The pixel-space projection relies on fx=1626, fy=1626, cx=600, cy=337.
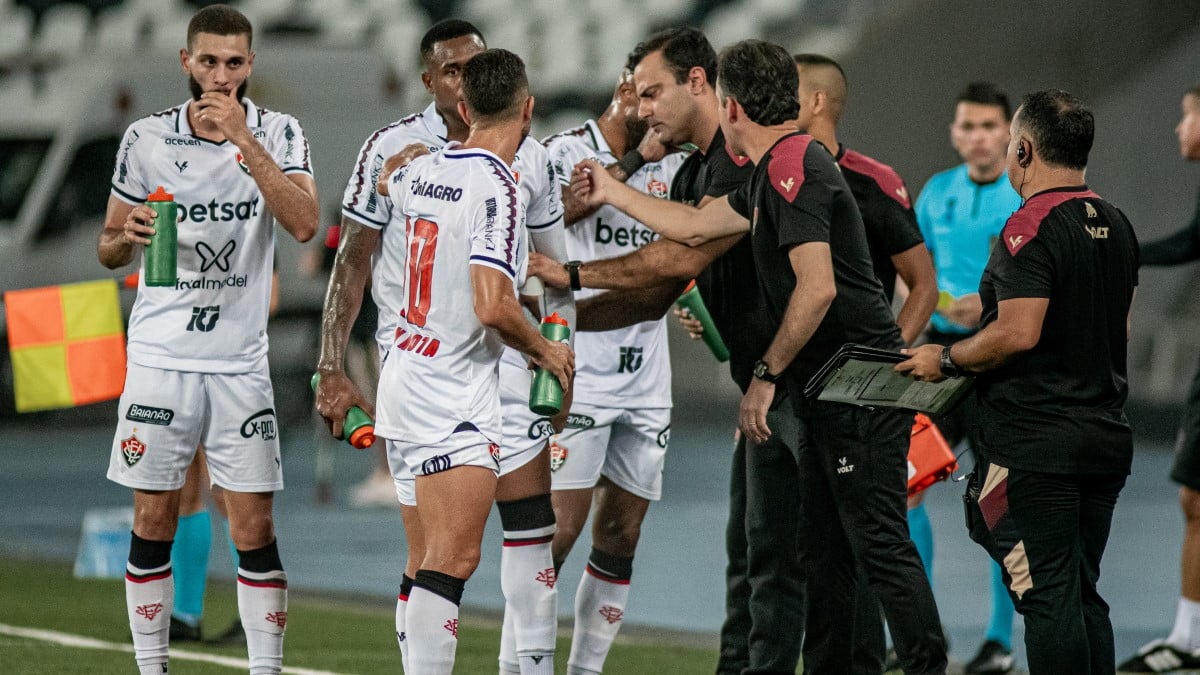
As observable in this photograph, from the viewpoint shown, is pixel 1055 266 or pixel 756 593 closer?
pixel 1055 266

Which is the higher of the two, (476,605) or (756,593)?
(756,593)

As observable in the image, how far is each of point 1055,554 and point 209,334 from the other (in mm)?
3006

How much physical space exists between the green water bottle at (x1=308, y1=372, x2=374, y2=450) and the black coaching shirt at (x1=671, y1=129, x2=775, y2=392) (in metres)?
1.38

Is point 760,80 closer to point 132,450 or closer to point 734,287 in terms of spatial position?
point 734,287

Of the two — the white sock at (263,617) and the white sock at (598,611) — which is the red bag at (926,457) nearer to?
the white sock at (598,611)

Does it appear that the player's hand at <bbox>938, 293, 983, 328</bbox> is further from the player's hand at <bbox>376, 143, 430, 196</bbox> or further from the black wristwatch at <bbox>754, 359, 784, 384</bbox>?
the player's hand at <bbox>376, 143, 430, 196</bbox>

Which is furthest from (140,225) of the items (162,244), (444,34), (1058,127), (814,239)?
(1058,127)

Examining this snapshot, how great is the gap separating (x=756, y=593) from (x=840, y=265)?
130cm

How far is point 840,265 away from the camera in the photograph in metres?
5.44

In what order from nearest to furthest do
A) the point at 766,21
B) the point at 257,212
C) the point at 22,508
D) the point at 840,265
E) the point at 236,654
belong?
the point at 840,265 → the point at 257,212 → the point at 236,654 → the point at 22,508 → the point at 766,21

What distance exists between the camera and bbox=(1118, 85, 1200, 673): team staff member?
695cm

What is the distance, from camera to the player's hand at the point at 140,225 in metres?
5.59

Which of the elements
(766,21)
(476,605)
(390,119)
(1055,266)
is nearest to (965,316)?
(1055,266)

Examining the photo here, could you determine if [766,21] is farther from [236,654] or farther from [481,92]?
[481,92]
